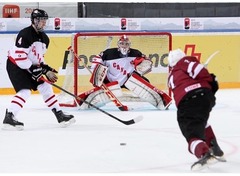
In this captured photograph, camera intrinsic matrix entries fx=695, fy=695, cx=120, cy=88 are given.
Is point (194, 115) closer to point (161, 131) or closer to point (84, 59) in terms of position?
point (161, 131)

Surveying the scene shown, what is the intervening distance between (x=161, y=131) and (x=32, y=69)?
1147mm

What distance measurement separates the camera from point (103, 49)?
766 centimetres

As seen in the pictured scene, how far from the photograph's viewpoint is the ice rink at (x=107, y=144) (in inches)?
157

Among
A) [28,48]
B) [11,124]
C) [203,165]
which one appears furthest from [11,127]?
[203,165]

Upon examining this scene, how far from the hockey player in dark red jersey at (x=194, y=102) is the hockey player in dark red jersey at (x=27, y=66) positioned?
71.8 inches

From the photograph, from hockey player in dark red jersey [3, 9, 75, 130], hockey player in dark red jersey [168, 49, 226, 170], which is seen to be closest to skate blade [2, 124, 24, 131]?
hockey player in dark red jersey [3, 9, 75, 130]

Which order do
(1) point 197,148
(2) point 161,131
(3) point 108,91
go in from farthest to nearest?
(3) point 108,91
(2) point 161,131
(1) point 197,148

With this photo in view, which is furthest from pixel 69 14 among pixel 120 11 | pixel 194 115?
pixel 194 115

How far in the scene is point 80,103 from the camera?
6844mm

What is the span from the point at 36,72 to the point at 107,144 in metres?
1.05

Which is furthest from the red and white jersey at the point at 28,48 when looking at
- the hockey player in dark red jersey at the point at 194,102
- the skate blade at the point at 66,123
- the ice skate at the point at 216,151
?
the ice skate at the point at 216,151

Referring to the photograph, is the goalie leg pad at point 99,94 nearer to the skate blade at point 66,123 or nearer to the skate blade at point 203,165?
the skate blade at point 66,123

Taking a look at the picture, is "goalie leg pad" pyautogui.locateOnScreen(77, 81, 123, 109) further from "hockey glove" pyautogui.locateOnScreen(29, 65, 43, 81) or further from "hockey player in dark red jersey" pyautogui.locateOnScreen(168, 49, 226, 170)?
"hockey player in dark red jersey" pyautogui.locateOnScreen(168, 49, 226, 170)

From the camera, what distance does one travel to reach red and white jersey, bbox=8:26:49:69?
5527 millimetres
